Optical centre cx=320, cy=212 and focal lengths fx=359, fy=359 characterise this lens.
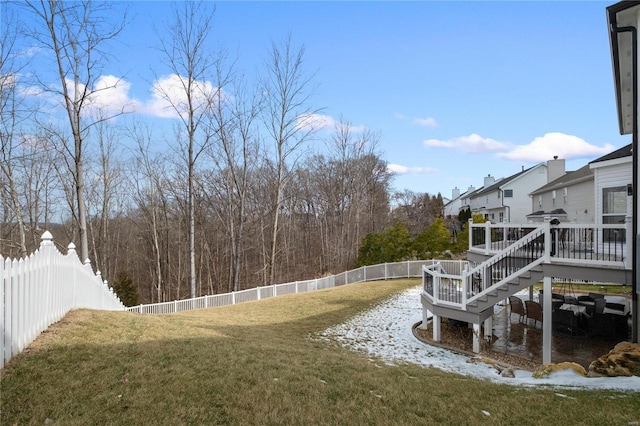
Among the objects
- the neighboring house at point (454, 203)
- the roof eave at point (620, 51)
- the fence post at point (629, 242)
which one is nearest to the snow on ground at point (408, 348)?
the fence post at point (629, 242)

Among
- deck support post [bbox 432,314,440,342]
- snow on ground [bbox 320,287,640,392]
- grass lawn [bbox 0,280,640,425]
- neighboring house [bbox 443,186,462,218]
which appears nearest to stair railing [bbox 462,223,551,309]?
deck support post [bbox 432,314,440,342]

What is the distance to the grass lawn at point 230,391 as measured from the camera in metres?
3.36

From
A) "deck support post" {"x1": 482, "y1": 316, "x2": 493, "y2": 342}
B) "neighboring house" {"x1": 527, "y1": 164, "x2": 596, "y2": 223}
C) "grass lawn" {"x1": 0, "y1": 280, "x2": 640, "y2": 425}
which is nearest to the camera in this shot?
"grass lawn" {"x1": 0, "y1": 280, "x2": 640, "y2": 425}

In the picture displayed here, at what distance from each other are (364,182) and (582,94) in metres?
22.2

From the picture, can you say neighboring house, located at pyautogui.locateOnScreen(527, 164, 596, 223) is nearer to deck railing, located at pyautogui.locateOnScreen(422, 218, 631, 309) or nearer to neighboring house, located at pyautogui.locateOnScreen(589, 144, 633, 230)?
neighboring house, located at pyautogui.locateOnScreen(589, 144, 633, 230)

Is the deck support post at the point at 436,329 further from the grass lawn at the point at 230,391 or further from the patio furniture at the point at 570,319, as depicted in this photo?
the grass lawn at the point at 230,391

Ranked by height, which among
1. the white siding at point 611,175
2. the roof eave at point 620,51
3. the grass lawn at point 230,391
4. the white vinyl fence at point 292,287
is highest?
the roof eave at point 620,51

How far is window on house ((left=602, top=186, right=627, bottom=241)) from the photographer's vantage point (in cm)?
974

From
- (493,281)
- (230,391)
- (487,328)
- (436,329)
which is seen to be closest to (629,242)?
(493,281)

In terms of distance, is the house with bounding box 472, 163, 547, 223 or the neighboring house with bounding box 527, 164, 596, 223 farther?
the house with bounding box 472, 163, 547, 223

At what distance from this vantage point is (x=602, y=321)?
939 centimetres

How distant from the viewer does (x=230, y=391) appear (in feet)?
12.8

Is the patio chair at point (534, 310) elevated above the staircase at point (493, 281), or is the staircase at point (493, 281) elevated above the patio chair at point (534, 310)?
the staircase at point (493, 281)

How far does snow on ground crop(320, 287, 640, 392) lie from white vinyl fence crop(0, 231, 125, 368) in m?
5.62
